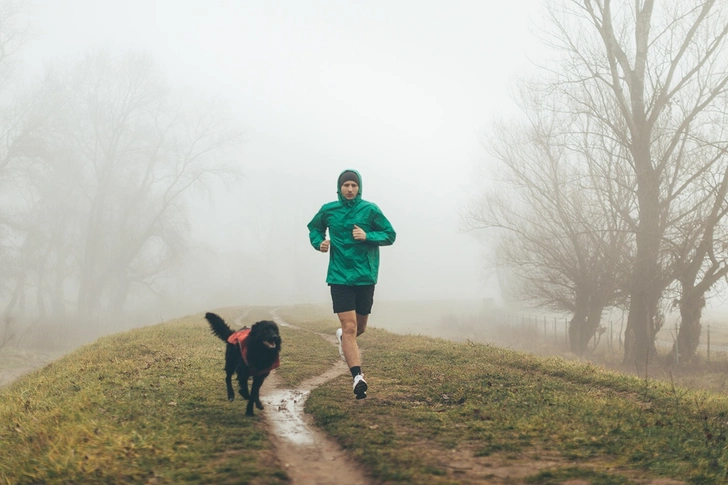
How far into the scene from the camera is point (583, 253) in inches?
864

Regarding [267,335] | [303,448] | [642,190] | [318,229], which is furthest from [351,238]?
[642,190]

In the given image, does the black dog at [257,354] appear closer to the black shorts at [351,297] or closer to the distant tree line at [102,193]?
the black shorts at [351,297]

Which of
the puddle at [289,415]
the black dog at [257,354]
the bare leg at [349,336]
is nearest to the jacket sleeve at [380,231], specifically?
the bare leg at [349,336]

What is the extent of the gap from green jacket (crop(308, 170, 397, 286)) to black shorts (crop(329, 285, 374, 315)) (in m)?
0.08

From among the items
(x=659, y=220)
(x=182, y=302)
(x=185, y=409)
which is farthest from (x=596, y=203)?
(x=182, y=302)

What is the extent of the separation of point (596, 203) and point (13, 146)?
29688mm

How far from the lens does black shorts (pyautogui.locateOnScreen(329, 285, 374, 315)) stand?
6.32 m

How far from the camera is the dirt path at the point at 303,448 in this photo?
12.5 ft

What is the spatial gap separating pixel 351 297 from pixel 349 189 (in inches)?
52.3

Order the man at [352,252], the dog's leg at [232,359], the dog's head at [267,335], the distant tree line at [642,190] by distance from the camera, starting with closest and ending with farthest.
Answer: the dog's head at [267,335], the dog's leg at [232,359], the man at [352,252], the distant tree line at [642,190]

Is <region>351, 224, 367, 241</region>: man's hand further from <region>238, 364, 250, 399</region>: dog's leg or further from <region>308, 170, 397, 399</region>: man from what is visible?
<region>238, 364, 250, 399</region>: dog's leg

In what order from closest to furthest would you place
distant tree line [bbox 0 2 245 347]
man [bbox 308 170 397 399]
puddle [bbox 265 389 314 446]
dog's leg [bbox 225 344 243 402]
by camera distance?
puddle [bbox 265 389 314 446] → dog's leg [bbox 225 344 243 402] → man [bbox 308 170 397 399] → distant tree line [bbox 0 2 245 347]

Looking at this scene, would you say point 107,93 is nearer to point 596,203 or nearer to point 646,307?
point 596,203

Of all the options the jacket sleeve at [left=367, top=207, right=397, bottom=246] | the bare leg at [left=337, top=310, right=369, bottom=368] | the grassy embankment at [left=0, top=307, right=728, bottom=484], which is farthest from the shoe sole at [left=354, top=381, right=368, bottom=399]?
the jacket sleeve at [left=367, top=207, right=397, bottom=246]
